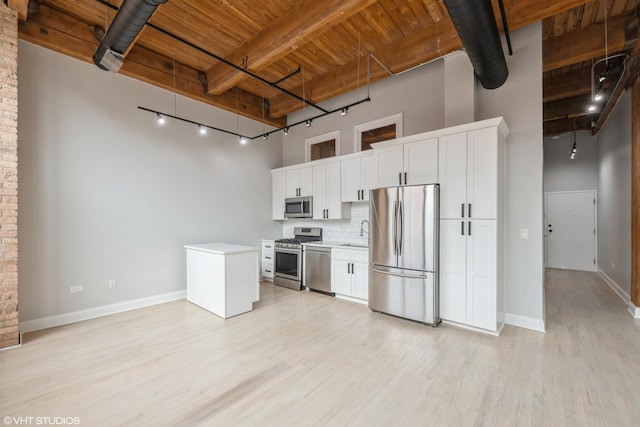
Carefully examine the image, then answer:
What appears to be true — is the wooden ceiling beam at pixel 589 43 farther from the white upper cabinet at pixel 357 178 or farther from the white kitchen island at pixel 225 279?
the white kitchen island at pixel 225 279

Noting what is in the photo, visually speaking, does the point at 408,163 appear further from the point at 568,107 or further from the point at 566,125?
the point at 566,125

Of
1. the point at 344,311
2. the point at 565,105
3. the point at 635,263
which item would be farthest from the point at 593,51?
the point at 344,311

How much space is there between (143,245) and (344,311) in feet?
10.6

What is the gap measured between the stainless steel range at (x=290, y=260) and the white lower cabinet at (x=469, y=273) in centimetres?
259

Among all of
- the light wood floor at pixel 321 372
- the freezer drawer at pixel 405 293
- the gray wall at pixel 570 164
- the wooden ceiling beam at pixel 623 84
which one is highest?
the wooden ceiling beam at pixel 623 84

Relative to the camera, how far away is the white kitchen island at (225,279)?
3.80 meters

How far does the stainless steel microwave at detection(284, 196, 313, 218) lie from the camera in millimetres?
5591

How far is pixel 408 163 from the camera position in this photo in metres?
3.83

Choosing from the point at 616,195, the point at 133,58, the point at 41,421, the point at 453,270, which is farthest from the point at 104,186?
Answer: the point at 616,195

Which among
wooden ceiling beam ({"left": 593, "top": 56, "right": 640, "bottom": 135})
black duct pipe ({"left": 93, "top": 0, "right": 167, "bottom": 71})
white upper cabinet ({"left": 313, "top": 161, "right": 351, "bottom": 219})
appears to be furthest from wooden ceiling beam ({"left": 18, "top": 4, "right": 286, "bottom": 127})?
wooden ceiling beam ({"left": 593, "top": 56, "right": 640, "bottom": 135})

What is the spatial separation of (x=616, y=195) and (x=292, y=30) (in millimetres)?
6315

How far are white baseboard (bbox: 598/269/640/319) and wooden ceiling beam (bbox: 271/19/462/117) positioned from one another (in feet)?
14.1

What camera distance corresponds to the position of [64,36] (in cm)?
353

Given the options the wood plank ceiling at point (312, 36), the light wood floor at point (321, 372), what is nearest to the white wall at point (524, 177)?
the light wood floor at point (321, 372)
